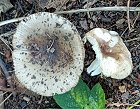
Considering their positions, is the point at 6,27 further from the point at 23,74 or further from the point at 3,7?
the point at 23,74

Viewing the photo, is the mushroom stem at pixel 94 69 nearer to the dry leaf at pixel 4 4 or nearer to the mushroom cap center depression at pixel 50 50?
the mushroom cap center depression at pixel 50 50

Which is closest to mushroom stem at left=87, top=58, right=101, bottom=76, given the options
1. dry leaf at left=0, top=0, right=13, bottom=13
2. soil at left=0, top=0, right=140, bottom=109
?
soil at left=0, top=0, right=140, bottom=109

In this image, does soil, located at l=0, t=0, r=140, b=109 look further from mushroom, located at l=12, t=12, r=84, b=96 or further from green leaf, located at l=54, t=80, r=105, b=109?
mushroom, located at l=12, t=12, r=84, b=96

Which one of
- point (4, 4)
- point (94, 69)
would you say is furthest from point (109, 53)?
point (4, 4)

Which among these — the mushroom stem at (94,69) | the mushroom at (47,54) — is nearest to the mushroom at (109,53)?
the mushroom at (47,54)

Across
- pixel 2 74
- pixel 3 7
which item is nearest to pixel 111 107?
pixel 2 74

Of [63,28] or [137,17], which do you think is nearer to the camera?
[63,28]

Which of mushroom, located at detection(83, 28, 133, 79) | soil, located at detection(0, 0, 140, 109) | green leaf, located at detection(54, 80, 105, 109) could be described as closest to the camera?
mushroom, located at detection(83, 28, 133, 79)
